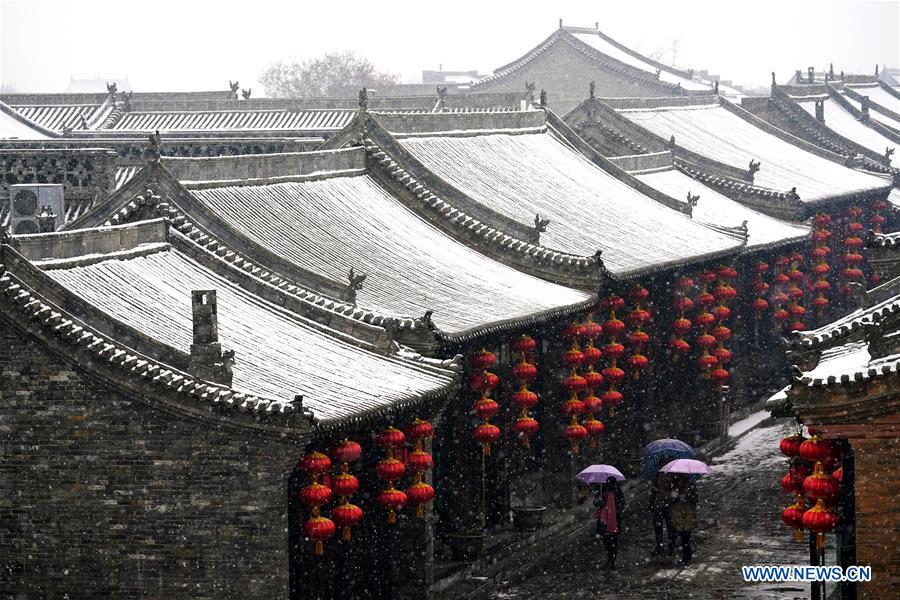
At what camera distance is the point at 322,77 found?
114000 mm

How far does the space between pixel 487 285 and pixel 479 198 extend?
4.78 meters

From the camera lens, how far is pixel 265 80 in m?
119

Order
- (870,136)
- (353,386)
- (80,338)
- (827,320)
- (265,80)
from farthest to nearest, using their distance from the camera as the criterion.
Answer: (265,80) < (870,136) < (827,320) < (353,386) < (80,338)

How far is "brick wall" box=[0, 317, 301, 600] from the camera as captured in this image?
18.5m

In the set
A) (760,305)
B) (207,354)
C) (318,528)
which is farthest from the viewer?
(760,305)

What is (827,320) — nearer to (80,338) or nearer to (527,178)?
(527,178)

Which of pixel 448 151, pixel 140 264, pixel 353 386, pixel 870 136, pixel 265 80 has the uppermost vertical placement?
pixel 265 80

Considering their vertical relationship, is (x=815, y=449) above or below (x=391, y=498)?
above

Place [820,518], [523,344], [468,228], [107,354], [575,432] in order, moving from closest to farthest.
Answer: [820,518] < [107,354] < [523,344] < [575,432] < [468,228]

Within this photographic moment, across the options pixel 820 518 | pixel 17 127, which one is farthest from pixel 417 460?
pixel 17 127

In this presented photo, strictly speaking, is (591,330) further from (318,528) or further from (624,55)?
(624,55)

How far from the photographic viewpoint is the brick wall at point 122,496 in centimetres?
1847

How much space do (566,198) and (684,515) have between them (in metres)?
11.4

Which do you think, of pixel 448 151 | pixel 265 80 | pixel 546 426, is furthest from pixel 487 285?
pixel 265 80
